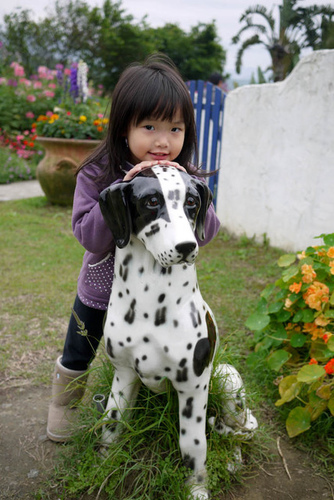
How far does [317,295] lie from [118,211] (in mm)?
1354

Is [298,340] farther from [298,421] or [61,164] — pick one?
[61,164]

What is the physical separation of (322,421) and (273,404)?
31 centimetres

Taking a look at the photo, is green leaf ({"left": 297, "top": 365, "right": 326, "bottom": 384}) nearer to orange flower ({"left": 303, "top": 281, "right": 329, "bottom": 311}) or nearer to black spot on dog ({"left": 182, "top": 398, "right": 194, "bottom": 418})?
orange flower ({"left": 303, "top": 281, "right": 329, "bottom": 311})

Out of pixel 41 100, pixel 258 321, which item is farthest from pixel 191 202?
pixel 41 100

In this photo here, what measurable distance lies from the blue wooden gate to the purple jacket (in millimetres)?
4067

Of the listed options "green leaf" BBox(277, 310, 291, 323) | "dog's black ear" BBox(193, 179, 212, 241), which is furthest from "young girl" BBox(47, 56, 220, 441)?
"green leaf" BBox(277, 310, 291, 323)

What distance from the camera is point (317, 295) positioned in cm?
236

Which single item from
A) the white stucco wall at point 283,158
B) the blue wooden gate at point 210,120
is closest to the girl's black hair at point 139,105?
the white stucco wall at point 283,158

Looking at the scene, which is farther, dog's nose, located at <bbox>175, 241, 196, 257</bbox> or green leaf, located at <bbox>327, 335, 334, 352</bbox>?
green leaf, located at <bbox>327, 335, 334, 352</bbox>

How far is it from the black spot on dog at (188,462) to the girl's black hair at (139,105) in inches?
41.7

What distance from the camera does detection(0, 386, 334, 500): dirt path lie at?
1.88 meters

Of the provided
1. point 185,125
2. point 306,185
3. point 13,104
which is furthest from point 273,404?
point 13,104

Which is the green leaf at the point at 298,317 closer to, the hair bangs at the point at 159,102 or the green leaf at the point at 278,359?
the green leaf at the point at 278,359

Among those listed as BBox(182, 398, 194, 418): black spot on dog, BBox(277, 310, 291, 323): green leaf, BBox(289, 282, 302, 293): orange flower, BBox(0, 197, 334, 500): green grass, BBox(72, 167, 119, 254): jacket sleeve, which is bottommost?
BBox(0, 197, 334, 500): green grass
